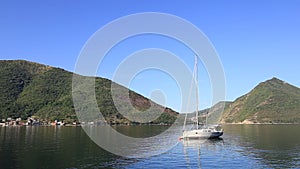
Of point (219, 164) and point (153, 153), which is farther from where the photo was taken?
point (153, 153)

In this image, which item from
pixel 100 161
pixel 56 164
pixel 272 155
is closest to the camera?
pixel 56 164

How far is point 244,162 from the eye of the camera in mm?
58406

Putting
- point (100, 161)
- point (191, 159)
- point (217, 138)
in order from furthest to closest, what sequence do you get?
point (217, 138) < point (191, 159) < point (100, 161)

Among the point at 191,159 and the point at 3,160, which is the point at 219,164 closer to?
the point at 191,159

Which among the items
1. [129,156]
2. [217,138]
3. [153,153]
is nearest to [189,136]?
[217,138]

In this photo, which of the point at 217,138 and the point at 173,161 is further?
the point at 217,138

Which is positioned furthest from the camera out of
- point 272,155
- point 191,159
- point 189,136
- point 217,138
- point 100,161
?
point 217,138

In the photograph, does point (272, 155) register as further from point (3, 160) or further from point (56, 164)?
point (3, 160)

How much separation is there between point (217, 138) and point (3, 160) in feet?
238

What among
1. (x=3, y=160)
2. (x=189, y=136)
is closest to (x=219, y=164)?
(x=3, y=160)

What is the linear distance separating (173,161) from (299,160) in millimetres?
23397

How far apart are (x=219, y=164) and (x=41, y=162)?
30973 mm

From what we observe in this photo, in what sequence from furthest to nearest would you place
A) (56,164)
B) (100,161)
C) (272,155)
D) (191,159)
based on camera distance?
1. (272,155)
2. (191,159)
3. (100,161)
4. (56,164)

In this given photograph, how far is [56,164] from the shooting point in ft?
174
